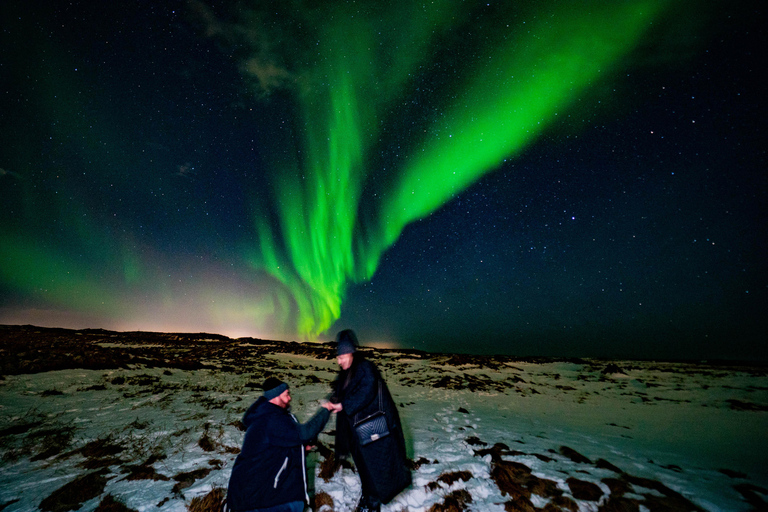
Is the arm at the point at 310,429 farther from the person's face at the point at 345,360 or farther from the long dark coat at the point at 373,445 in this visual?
the person's face at the point at 345,360

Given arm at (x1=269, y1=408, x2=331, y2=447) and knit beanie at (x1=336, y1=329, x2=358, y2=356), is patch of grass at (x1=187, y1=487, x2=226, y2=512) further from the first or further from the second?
knit beanie at (x1=336, y1=329, x2=358, y2=356)

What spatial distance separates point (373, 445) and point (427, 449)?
4149 millimetres

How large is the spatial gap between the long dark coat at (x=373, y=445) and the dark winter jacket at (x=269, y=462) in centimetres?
68

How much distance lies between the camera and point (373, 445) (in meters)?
3.70

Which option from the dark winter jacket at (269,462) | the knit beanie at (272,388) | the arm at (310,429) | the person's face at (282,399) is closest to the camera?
the dark winter jacket at (269,462)

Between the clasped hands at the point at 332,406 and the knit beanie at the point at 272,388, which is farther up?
the knit beanie at the point at 272,388

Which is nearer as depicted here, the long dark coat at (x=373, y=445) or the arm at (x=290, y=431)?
the arm at (x=290, y=431)

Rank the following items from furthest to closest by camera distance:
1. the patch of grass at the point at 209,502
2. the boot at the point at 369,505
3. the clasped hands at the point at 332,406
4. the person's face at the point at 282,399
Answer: the patch of grass at the point at 209,502 < the boot at the point at 369,505 < the clasped hands at the point at 332,406 < the person's face at the point at 282,399

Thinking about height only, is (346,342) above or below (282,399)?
above

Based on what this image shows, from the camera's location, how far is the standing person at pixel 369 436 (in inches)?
145

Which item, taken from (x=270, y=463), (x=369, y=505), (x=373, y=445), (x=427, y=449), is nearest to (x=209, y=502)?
(x=369, y=505)

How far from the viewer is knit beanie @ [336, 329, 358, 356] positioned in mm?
3973

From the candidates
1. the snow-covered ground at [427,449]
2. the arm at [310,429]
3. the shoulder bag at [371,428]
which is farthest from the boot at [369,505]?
the arm at [310,429]

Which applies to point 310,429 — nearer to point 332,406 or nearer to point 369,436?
point 332,406
